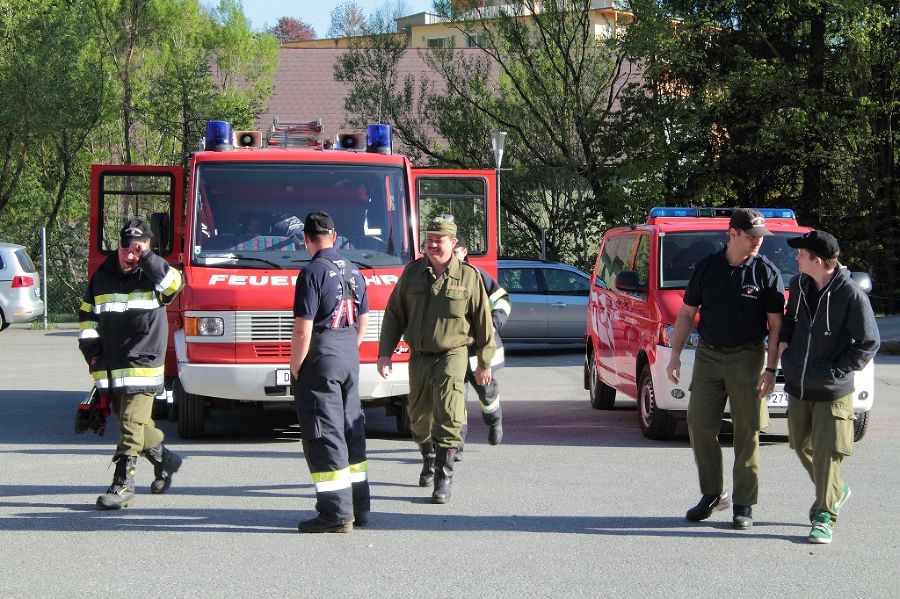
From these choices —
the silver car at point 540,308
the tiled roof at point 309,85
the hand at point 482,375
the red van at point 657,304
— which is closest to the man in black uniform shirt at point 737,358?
the hand at point 482,375

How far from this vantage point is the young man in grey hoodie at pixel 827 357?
6973 millimetres

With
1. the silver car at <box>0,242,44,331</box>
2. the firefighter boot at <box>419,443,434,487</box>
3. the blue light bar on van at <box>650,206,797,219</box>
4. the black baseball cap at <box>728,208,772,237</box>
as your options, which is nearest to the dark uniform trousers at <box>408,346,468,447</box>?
the firefighter boot at <box>419,443,434,487</box>

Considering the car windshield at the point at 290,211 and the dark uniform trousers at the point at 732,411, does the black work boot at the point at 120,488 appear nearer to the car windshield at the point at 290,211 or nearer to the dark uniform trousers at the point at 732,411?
the car windshield at the point at 290,211

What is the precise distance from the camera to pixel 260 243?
10.8 meters

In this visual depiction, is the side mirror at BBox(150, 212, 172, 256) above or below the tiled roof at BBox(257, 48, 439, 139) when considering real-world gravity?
below

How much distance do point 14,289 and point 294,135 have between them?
13.3 m

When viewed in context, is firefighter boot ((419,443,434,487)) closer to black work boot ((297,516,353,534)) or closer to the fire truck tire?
black work boot ((297,516,353,534))

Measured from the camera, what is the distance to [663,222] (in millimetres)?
11719

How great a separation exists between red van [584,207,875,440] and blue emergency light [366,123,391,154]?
7.79ft

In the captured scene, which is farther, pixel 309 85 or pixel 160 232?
pixel 309 85

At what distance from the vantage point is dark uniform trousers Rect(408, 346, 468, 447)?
8055 millimetres

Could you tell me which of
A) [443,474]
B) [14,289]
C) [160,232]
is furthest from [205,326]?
[14,289]

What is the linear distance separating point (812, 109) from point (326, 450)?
2044cm

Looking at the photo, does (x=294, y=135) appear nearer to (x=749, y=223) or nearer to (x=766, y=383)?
(x=749, y=223)
